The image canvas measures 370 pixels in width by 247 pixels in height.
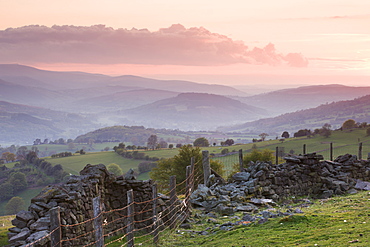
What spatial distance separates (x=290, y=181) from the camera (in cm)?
2222

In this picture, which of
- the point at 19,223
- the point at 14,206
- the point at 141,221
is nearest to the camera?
the point at 19,223

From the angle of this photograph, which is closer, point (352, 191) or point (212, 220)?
point (212, 220)

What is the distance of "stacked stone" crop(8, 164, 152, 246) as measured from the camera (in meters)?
11.6

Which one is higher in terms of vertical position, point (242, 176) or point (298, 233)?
point (242, 176)

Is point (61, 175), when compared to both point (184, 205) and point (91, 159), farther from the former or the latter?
point (184, 205)

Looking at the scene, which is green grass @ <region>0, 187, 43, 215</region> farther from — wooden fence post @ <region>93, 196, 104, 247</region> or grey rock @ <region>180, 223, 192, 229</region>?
wooden fence post @ <region>93, 196, 104, 247</region>

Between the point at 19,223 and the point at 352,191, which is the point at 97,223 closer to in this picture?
the point at 19,223

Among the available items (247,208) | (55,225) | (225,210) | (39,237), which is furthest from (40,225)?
(247,208)

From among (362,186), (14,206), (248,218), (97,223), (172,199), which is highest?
(97,223)

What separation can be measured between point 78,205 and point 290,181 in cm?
1274

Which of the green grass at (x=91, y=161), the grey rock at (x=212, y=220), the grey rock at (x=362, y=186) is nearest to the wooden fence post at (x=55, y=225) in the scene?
the grey rock at (x=212, y=220)

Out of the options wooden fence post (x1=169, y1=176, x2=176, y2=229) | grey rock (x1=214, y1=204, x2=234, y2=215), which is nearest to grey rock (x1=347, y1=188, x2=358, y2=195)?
grey rock (x1=214, y1=204, x2=234, y2=215)

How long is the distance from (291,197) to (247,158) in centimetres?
2159

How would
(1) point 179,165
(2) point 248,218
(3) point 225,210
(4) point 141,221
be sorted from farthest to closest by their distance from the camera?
(1) point 179,165
(3) point 225,210
(2) point 248,218
(4) point 141,221
